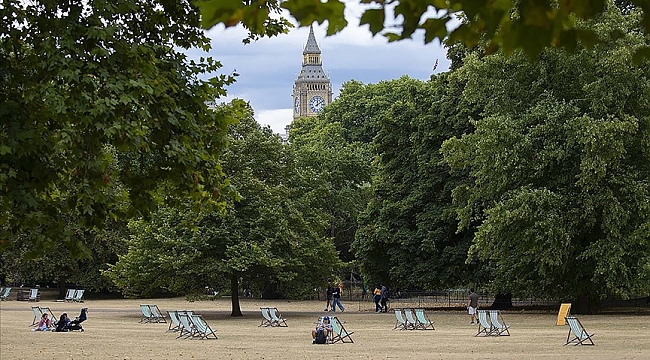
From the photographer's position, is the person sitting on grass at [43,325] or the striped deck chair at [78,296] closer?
the person sitting on grass at [43,325]

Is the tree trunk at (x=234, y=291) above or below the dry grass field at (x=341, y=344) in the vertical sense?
above

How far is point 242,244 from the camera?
1503 inches

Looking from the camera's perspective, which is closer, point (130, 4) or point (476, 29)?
point (476, 29)

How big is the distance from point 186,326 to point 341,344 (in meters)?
5.37

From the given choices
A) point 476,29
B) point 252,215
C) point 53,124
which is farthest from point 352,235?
point 476,29

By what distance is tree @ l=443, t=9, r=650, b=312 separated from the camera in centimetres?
3259

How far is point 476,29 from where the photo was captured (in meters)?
4.34

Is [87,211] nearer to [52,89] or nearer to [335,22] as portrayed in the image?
[52,89]

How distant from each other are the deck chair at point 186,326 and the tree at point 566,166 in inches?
437

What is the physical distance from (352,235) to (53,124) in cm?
5623

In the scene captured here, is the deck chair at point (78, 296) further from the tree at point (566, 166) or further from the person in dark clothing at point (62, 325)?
the tree at point (566, 166)

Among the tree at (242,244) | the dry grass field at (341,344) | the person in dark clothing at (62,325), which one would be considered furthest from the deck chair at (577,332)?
the person in dark clothing at (62,325)

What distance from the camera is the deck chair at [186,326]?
28266 mm

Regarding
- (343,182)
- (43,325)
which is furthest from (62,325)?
(343,182)
